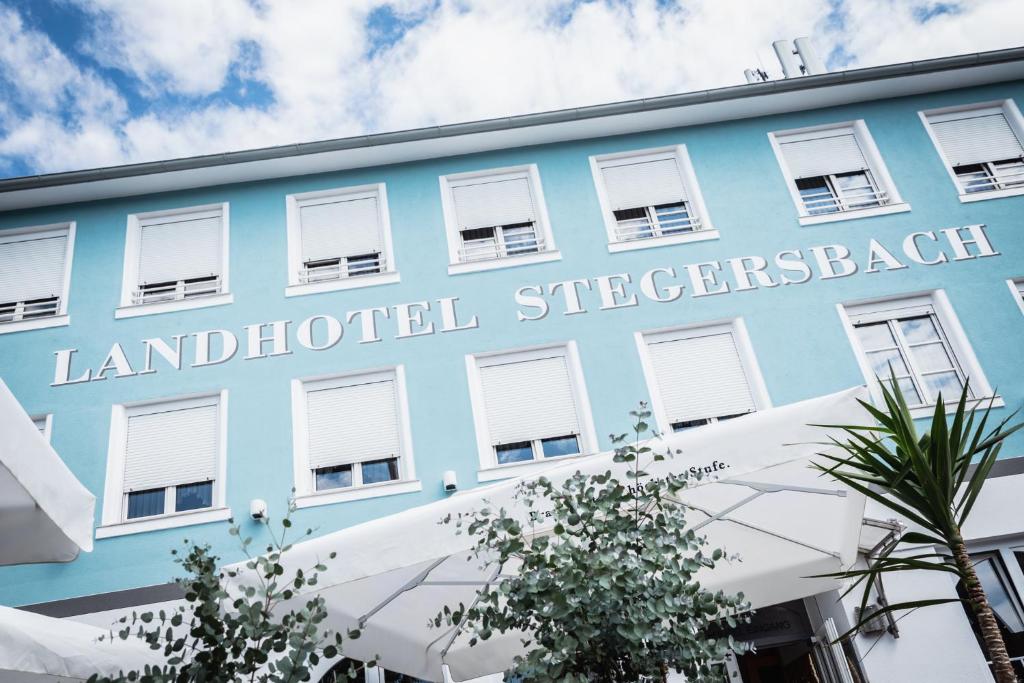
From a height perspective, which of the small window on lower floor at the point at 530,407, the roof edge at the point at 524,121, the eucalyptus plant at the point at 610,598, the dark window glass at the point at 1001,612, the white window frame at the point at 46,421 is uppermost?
the roof edge at the point at 524,121

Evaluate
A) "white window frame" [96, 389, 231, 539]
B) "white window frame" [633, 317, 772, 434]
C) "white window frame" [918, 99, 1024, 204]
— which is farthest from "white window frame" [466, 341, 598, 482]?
"white window frame" [918, 99, 1024, 204]

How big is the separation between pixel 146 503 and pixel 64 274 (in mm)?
3416

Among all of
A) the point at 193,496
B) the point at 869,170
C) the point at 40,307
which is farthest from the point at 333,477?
the point at 869,170

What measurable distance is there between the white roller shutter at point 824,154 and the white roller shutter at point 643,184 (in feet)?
5.17

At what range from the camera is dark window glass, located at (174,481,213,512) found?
866cm

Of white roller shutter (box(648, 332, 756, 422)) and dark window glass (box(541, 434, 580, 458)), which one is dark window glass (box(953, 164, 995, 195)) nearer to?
white roller shutter (box(648, 332, 756, 422))

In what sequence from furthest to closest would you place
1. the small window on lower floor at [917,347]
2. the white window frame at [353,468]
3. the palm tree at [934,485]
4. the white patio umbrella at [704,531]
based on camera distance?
1. the small window on lower floor at [917,347]
2. the white window frame at [353,468]
3. the white patio umbrella at [704,531]
4. the palm tree at [934,485]

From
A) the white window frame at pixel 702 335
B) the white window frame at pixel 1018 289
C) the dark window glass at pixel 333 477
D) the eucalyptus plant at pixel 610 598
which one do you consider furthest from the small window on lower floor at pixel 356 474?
the white window frame at pixel 1018 289

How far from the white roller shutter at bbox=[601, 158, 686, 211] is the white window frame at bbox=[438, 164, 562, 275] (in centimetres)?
96

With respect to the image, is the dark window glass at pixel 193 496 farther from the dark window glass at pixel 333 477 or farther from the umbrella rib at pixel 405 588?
the umbrella rib at pixel 405 588

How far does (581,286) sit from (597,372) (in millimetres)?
1216

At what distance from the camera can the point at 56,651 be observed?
3668 millimetres

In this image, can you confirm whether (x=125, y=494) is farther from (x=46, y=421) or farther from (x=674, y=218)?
(x=674, y=218)

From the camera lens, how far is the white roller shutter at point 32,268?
10008 mm
